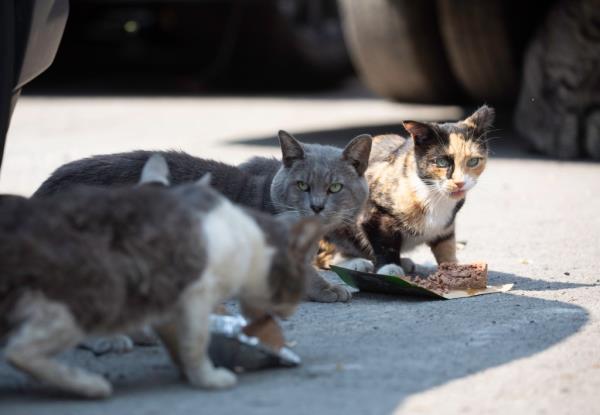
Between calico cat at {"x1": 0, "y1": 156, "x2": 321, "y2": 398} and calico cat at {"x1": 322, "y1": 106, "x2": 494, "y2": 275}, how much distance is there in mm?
1681

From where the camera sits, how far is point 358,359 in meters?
3.34

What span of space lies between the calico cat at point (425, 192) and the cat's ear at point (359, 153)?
23 cm

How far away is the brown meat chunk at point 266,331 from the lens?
3295mm

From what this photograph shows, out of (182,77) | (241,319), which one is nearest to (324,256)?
(241,319)

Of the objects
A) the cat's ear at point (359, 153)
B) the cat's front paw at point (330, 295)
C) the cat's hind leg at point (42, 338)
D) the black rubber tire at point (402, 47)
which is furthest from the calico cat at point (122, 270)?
the black rubber tire at point (402, 47)

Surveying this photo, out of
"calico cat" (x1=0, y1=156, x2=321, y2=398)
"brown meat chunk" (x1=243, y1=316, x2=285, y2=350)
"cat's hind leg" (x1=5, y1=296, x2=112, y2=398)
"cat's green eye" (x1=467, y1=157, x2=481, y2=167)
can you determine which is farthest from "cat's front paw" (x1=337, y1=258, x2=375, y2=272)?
"cat's hind leg" (x1=5, y1=296, x2=112, y2=398)

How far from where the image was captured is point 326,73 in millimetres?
14672

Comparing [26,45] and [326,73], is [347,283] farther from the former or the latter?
[326,73]

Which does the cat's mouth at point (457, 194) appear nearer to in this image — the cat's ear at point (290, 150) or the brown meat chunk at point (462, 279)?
the brown meat chunk at point (462, 279)

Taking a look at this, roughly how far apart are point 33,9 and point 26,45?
0.15 metres

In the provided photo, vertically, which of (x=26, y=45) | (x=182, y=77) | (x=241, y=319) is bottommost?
(x=182, y=77)

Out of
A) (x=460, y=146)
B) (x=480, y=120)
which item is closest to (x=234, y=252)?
(x=460, y=146)

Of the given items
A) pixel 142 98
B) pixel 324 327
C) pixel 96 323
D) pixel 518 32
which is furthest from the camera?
pixel 142 98

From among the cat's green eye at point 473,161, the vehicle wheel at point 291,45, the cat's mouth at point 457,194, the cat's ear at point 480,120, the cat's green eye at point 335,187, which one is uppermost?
the cat's ear at point 480,120
